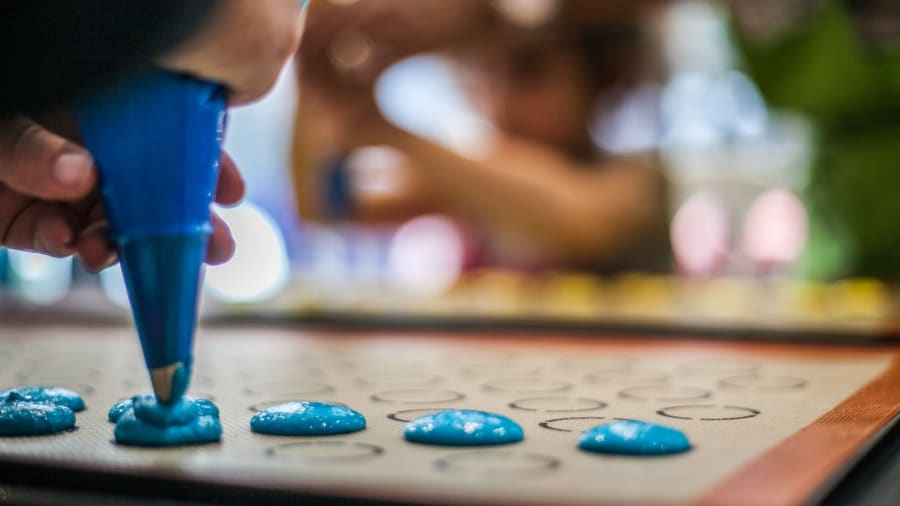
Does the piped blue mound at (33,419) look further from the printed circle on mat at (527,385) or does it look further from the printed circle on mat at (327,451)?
the printed circle on mat at (527,385)

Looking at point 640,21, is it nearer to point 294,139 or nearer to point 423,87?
point 294,139

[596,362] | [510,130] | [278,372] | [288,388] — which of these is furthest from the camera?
[510,130]

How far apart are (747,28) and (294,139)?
→ 1.29 m

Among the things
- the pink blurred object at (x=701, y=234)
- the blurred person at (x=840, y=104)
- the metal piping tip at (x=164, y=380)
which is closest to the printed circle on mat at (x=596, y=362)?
the metal piping tip at (x=164, y=380)

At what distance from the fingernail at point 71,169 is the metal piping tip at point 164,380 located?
109mm

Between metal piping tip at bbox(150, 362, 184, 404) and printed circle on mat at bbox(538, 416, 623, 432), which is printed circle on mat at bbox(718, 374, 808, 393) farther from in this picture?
metal piping tip at bbox(150, 362, 184, 404)

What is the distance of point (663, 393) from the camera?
0.71 metres

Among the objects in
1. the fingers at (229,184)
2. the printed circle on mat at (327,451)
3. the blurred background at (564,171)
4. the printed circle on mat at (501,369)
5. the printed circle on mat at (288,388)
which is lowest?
the printed circle on mat at (327,451)

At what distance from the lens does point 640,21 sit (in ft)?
9.30

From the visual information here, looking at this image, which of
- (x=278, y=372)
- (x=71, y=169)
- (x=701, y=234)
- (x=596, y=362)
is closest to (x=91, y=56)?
(x=71, y=169)

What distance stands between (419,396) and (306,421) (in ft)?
0.62

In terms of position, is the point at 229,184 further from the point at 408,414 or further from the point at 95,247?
the point at 408,414

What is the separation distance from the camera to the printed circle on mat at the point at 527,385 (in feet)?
2.44

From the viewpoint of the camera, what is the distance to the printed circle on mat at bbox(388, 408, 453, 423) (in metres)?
0.59
